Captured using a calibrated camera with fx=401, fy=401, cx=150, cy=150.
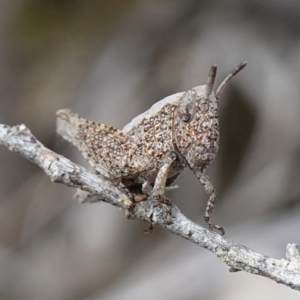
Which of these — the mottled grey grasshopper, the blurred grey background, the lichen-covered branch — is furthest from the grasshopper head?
the blurred grey background

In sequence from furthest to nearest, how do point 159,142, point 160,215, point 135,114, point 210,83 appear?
point 135,114 → point 159,142 → point 160,215 → point 210,83

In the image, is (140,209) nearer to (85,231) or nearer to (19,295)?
(85,231)

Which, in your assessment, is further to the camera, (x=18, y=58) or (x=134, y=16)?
(x=18, y=58)

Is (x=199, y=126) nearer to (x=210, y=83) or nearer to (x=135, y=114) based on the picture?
(x=210, y=83)

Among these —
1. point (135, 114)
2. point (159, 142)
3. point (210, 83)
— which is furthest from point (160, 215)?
point (135, 114)

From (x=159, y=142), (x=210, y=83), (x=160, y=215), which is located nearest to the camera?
(x=210, y=83)

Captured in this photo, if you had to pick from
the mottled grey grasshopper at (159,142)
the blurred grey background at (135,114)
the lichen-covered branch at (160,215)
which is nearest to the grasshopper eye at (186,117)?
the mottled grey grasshopper at (159,142)

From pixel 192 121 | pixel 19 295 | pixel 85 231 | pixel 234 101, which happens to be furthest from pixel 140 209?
pixel 19 295
